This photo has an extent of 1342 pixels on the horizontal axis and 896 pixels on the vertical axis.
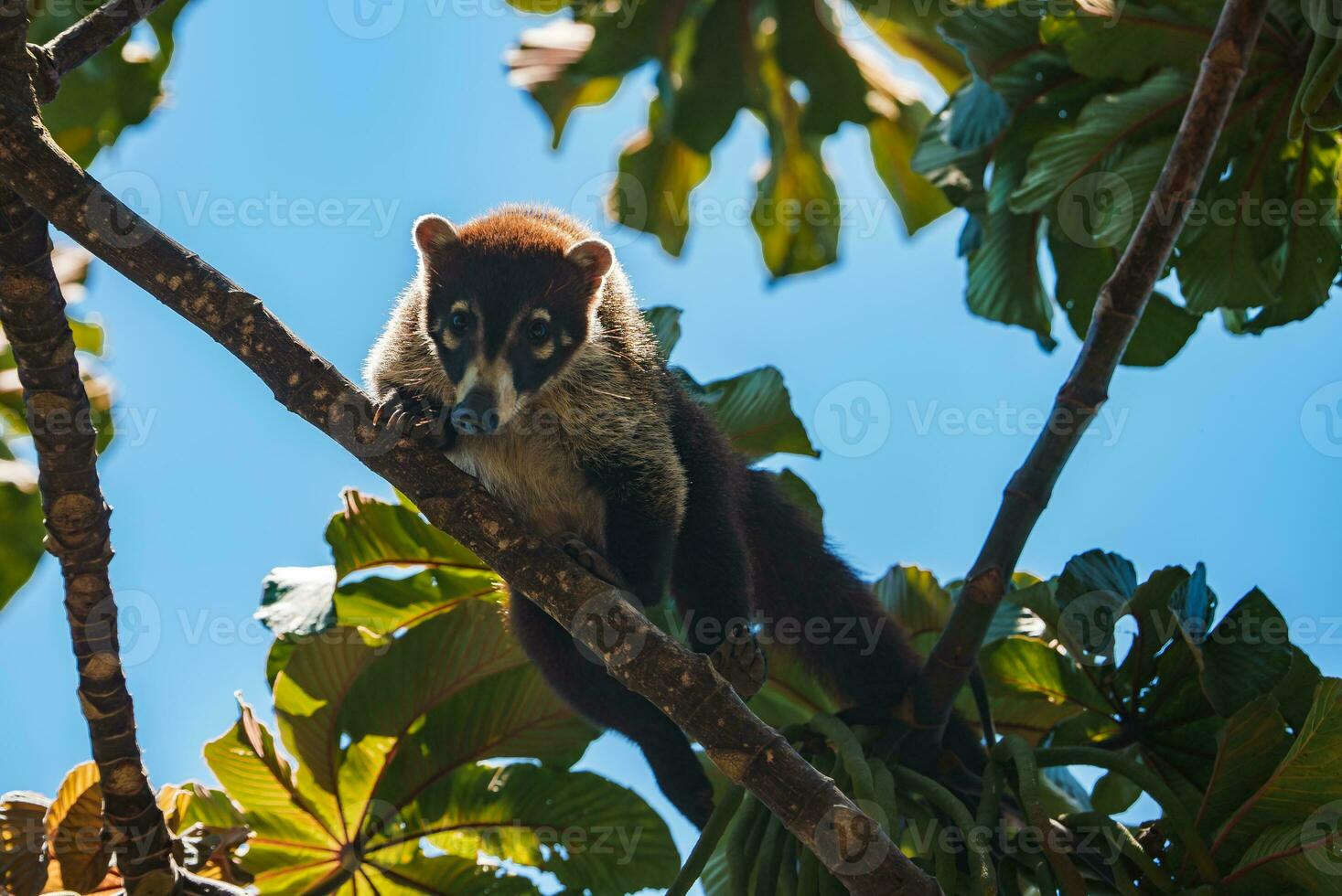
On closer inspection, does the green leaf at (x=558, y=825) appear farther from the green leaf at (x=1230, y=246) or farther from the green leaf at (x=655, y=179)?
the green leaf at (x=655, y=179)

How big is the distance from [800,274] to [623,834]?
468cm

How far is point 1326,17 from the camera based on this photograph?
2.81 m

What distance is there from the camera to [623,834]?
394 centimetres

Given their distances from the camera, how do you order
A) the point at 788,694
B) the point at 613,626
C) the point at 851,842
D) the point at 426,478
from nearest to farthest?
the point at 851,842 → the point at 613,626 → the point at 426,478 → the point at 788,694

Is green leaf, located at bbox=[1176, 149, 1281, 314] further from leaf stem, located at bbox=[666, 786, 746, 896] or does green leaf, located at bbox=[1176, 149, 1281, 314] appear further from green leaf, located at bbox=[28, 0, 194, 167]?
green leaf, located at bbox=[28, 0, 194, 167]

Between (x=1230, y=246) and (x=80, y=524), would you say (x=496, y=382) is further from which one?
(x=1230, y=246)

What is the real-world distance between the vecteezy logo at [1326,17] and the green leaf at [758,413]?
2.06m

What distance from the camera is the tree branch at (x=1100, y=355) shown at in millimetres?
3078

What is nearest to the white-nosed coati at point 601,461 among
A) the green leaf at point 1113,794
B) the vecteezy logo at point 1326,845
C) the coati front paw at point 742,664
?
the coati front paw at point 742,664

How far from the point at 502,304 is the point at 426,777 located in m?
1.67

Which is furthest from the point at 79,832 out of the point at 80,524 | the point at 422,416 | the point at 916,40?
the point at 916,40

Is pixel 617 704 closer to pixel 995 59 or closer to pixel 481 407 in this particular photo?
pixel 481 407

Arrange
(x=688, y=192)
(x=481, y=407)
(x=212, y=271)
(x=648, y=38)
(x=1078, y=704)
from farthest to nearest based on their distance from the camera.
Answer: (x=688, y=192)
(x=648, y=38)
(x=1078, y=704)
(x=481, y=407)
(x=212, y=271)

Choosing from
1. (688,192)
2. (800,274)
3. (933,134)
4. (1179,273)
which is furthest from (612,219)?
(1179,273)
